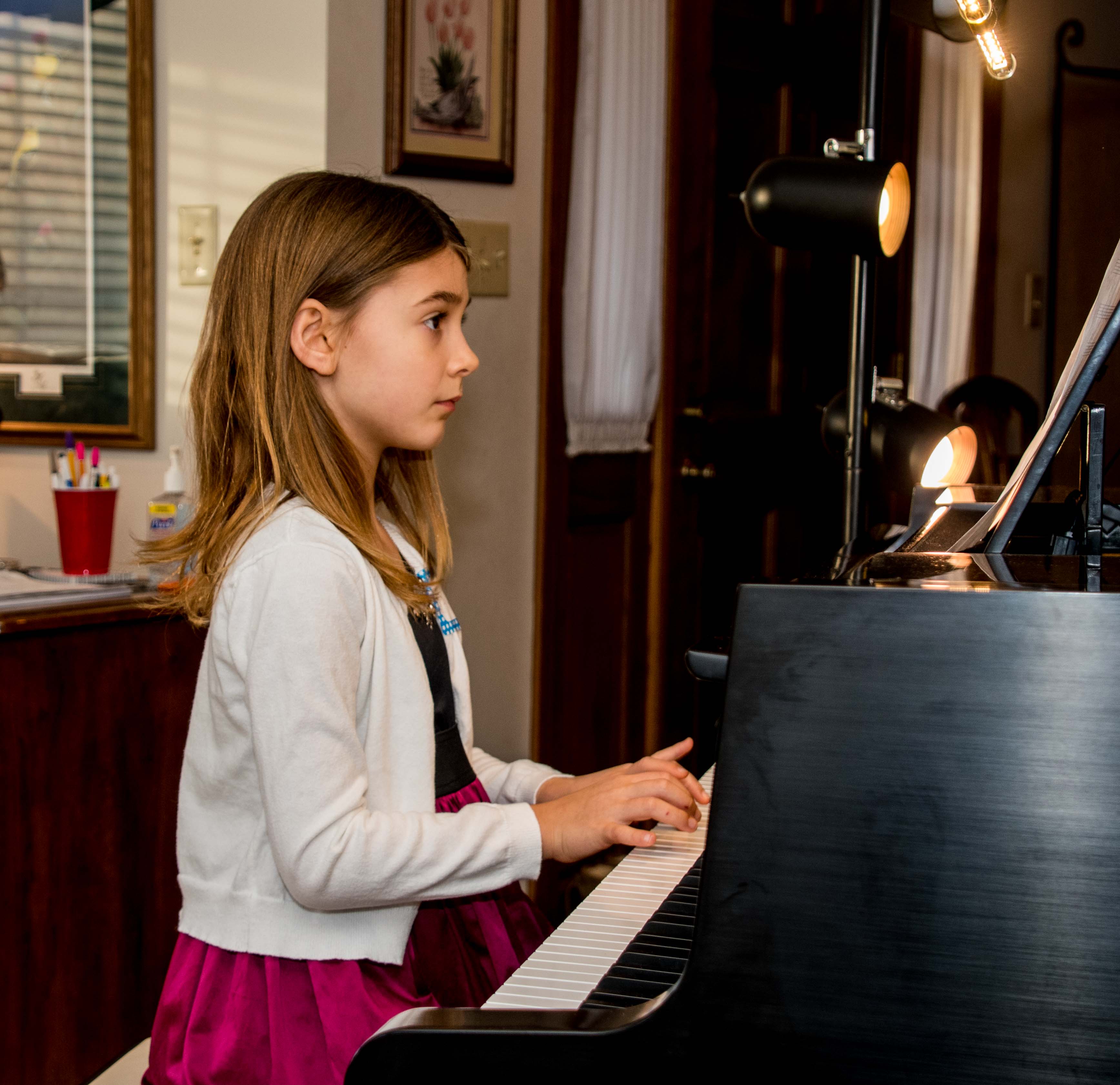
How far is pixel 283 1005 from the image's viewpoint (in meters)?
0.97

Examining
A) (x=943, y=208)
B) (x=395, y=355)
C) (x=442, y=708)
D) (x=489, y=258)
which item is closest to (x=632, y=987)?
(x=442, y=708)

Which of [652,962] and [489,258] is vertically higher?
[489,258]

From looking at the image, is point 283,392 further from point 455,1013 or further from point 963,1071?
point 963,1071

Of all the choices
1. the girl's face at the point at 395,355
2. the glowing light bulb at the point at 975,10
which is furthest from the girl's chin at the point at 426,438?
the glowing light bulb at the point at 975,10

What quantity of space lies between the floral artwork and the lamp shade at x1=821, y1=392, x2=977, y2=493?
95 cm

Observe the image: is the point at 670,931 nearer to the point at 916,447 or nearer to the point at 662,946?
the point at 662,946

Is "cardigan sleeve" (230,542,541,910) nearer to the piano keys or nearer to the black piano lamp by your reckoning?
the piano keys

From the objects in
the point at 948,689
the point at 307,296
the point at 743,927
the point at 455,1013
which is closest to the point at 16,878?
the point at 307,296

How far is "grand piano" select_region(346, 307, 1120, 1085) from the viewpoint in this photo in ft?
1.87

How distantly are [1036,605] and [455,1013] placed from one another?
37 cm

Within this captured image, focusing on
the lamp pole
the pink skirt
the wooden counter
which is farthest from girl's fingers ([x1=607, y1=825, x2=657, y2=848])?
the wooden counter

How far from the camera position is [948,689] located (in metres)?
0.58

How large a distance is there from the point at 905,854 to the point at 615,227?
194 cm

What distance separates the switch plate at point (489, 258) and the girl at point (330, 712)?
1015 mm
